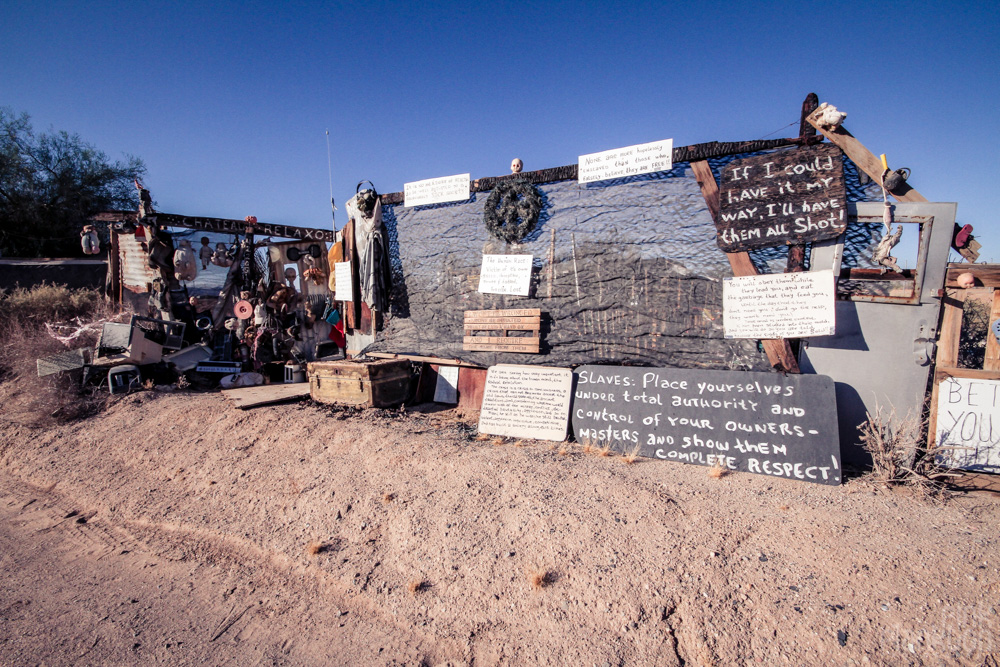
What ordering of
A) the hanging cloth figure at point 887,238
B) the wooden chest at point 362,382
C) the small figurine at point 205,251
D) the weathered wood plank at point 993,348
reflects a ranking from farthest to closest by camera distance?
the small figurine at point 205,251
the wooden chest at point 362,382
the hanging cloth figure at point 887,238
the weathered wood plank at point 993,348

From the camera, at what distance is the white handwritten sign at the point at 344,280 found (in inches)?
284

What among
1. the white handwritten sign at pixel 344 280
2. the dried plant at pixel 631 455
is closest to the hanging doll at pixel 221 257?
the white handwritten sign at pixel 344 280

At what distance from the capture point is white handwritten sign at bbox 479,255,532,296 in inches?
213

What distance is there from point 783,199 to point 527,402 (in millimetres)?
3084

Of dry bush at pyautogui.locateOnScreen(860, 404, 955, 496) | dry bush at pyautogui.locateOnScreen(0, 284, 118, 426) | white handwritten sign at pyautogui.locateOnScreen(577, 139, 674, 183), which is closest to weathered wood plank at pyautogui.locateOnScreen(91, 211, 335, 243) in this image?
dry bush at pyautogui.locateOnScreen(0, 284, 118, 426)

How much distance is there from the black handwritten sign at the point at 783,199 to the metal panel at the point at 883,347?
0.26 m

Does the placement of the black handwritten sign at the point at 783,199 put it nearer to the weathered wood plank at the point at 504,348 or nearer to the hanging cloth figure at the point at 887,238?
the hanging cloth figure at the point at 887,238

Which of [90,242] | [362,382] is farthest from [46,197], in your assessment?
[362,382]

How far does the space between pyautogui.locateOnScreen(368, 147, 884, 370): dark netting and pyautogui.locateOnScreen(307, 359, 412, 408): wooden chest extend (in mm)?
585

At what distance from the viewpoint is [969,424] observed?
11.6 feet

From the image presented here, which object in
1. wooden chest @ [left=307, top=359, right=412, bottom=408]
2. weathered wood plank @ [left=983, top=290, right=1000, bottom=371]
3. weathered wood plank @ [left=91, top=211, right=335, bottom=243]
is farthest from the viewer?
weathered wood plank @ [left=91, top=211, right=335, bottom=243]

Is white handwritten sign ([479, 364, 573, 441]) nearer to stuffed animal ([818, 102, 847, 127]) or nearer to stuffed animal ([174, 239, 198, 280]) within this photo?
stuffed animal ([818, 102, 847, 127])

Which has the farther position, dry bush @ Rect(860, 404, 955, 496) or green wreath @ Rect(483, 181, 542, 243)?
green wreath @ Rect(483, 181, 542, 243)

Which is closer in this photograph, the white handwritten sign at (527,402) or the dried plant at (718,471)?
the dried plant at (718,471)
